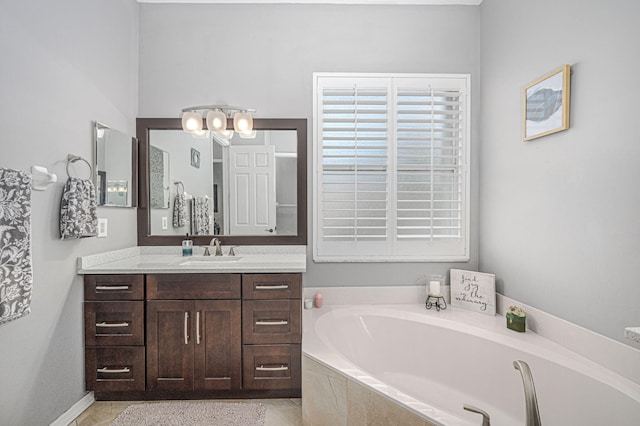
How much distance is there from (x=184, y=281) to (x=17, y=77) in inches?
50.4

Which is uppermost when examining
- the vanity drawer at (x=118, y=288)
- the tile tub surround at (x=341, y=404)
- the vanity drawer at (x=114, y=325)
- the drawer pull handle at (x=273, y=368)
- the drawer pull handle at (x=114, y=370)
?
the vanity drawer at (x=118, y=288)

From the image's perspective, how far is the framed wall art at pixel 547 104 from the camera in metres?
1.72

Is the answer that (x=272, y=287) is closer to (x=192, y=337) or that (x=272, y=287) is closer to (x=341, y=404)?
(x=192, y=337)

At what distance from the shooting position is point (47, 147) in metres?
1.76

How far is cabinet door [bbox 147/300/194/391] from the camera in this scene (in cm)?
207

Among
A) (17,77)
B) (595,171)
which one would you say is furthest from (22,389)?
(595,171)

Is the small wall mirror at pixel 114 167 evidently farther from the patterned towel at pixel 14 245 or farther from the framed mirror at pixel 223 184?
the patterned towel at pixel 14 245

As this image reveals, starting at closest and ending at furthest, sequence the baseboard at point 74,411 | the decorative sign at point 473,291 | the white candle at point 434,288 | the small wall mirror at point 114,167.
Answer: the baseboard at point 74,411
the small wall mirror at point 114,167
the decorative sign at point 473,291
the white candle at point 434,288

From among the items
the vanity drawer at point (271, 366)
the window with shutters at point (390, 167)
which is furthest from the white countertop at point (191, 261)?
the vanity drawer at point (271, 366)

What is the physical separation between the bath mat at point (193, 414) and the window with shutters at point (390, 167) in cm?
109

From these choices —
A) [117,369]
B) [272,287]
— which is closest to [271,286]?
[272,287]

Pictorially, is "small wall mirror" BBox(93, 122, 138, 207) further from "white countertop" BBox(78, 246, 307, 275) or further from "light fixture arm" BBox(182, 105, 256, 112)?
"light fixture arm" BBox(182, 105, 256, 112)

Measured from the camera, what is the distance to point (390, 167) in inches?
102

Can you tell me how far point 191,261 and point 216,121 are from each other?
1023 millimetres
